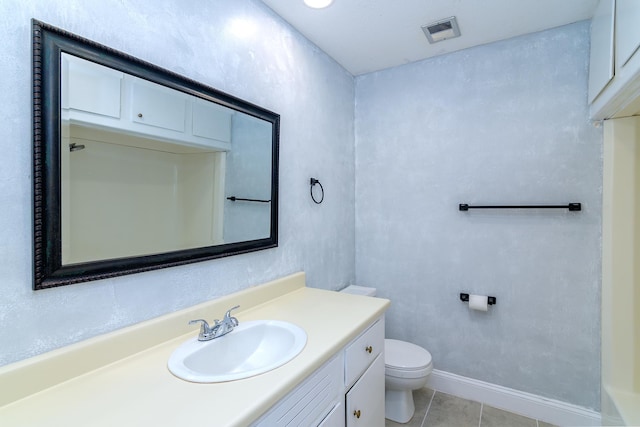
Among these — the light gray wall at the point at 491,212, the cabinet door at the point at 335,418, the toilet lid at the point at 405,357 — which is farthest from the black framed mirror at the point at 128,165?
the light gray wall at the point at 491,212

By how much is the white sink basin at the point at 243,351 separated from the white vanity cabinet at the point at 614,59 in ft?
5.60

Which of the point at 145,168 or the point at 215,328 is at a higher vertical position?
the point at 145,168

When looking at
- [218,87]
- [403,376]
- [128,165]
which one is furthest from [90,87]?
[403,376]

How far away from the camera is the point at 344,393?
4.14ft

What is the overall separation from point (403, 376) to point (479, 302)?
2.24ft

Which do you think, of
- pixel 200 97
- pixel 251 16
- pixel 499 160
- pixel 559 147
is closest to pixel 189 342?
pixel 200 97

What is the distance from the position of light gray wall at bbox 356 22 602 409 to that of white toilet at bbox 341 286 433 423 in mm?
351

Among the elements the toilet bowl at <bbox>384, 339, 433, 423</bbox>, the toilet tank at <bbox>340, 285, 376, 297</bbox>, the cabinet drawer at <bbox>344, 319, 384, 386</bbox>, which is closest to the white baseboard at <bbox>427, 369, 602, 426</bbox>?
the toilet bowl at <bbox>384, 339, 433, 423</bbox>

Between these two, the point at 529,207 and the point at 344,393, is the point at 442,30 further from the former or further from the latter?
the point at 344,393

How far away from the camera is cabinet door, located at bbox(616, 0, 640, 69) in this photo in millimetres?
1233

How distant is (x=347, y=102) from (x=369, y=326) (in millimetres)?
1708

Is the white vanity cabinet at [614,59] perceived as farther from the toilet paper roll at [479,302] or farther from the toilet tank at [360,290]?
the toilet tank at [360,290]

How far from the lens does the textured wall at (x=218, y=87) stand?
837 mm

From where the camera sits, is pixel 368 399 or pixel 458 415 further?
pixel 458 415
